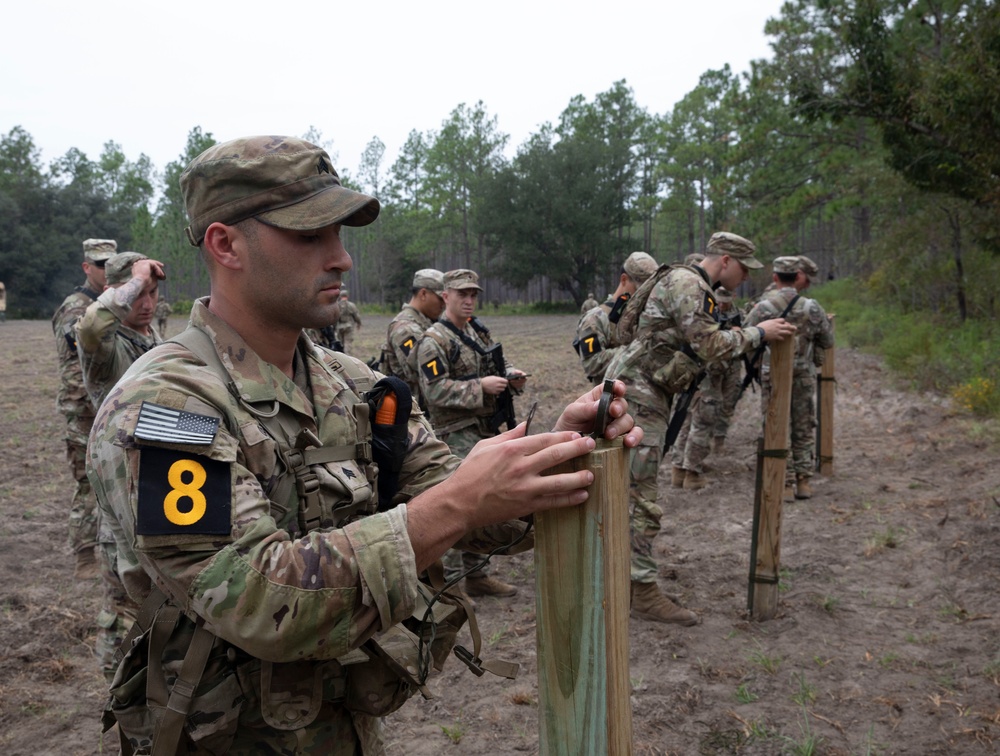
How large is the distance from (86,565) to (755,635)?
4.99 meters

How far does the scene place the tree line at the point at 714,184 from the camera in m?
8.73

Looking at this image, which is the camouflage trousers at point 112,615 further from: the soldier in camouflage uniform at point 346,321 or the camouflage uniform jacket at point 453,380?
the soldier in camouflage uniform at point 346,321

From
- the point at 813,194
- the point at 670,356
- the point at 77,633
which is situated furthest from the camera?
the point at 813,194

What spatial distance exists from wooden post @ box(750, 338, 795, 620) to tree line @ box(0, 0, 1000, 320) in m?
A: 4.49

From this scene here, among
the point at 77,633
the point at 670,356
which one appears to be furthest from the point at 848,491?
the point at 77,633

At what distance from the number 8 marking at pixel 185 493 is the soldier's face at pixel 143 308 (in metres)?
3.40

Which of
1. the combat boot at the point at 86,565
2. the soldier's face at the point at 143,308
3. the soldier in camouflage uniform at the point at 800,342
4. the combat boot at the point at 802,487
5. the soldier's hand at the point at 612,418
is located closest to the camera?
the soldier's hand at the point at 612,418

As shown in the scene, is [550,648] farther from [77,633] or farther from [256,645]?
[77,633]

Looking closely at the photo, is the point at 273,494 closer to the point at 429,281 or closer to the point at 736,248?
the point at 429,281

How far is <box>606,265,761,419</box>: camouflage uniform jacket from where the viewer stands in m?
5.29

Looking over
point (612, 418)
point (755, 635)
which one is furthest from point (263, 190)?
point (755, 635)

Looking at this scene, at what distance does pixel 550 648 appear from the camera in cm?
163

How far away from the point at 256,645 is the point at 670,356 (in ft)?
15.0

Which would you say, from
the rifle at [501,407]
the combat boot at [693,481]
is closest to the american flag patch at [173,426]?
the rifle at [501,407]
